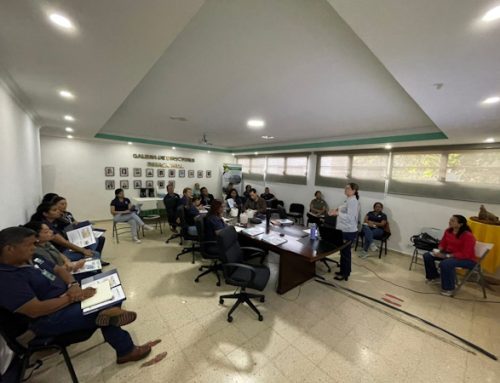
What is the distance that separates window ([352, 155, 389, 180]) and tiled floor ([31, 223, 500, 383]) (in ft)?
8.33

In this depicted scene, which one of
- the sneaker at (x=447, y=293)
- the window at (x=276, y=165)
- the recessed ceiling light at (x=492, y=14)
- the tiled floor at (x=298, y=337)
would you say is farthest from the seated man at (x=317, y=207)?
the recessed ceiling light at (x=492, y=14)

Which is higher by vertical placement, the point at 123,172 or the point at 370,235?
the point at 123,172

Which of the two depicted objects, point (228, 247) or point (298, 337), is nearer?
point (298, 337)

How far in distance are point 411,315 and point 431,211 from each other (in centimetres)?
264

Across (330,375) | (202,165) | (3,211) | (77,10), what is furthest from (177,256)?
(202,165)

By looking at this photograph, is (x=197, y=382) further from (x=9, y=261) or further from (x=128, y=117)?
(x=128, y=117)

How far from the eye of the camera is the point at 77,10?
1089 millimetres

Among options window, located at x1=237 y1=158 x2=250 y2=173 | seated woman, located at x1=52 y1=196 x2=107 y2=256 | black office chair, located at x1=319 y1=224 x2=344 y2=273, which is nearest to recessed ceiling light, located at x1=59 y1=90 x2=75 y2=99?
Answer: seated woman, located at x1=52 y1=196 x2=107 y2=256

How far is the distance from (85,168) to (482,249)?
8967mm

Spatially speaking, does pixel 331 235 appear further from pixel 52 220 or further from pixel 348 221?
pixel 52 220

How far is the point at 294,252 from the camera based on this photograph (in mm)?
2369

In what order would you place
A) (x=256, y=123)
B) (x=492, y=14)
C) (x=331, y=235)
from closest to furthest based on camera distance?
(x=492, y=14), (x=331, y=235), (x=256, y=123)

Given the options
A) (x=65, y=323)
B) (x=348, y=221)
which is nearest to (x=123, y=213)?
(x=65, y=323)

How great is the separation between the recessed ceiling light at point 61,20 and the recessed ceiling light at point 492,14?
7.53 ft
